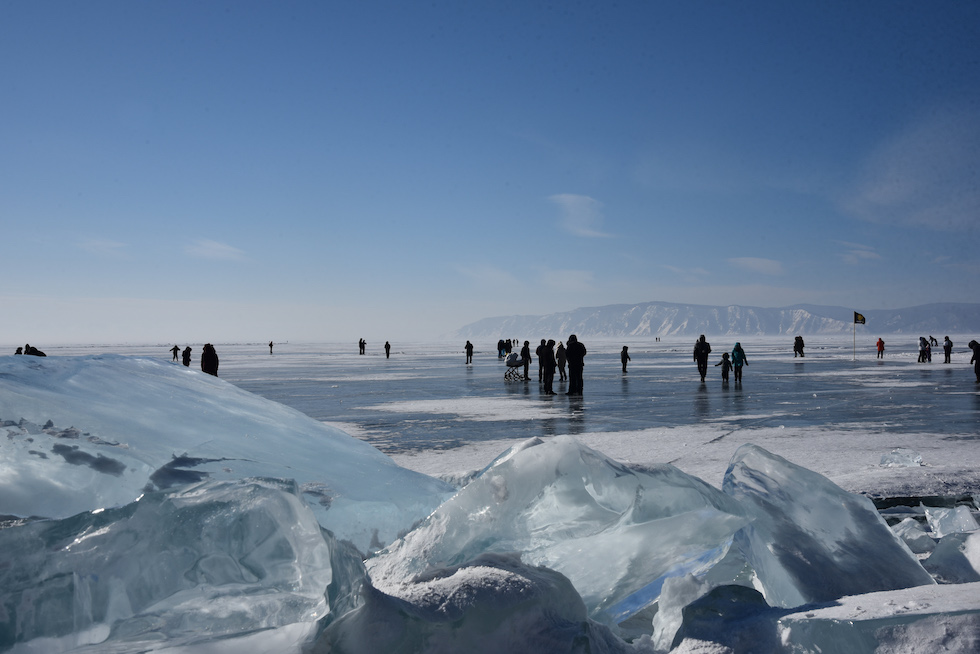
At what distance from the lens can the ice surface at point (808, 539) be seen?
2609mm

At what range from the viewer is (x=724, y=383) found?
1889 centimetres

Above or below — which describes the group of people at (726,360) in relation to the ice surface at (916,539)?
above

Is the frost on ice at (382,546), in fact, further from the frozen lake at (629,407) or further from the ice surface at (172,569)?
the frozen lake at (629,407)

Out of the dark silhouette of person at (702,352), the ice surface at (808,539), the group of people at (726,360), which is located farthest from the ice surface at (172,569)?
the dark silhouette of person at (702,352)

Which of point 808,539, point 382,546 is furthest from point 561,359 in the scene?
point 808,539

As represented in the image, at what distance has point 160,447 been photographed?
297 centimetres

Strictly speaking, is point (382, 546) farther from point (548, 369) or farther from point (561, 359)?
point (561, 359)

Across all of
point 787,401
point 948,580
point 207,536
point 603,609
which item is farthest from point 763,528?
point 787,401

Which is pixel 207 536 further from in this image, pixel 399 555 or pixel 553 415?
pixel 553 415

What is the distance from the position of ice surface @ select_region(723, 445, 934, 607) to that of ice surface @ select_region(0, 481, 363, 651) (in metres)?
1.70

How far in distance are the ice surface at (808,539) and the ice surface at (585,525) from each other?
0.15 metres

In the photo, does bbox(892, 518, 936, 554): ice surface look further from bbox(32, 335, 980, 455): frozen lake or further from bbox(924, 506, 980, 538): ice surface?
bbox(32, 335, 980, 455): frozen lake

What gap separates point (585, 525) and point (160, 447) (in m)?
2.03

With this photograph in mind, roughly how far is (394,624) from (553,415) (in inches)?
416
